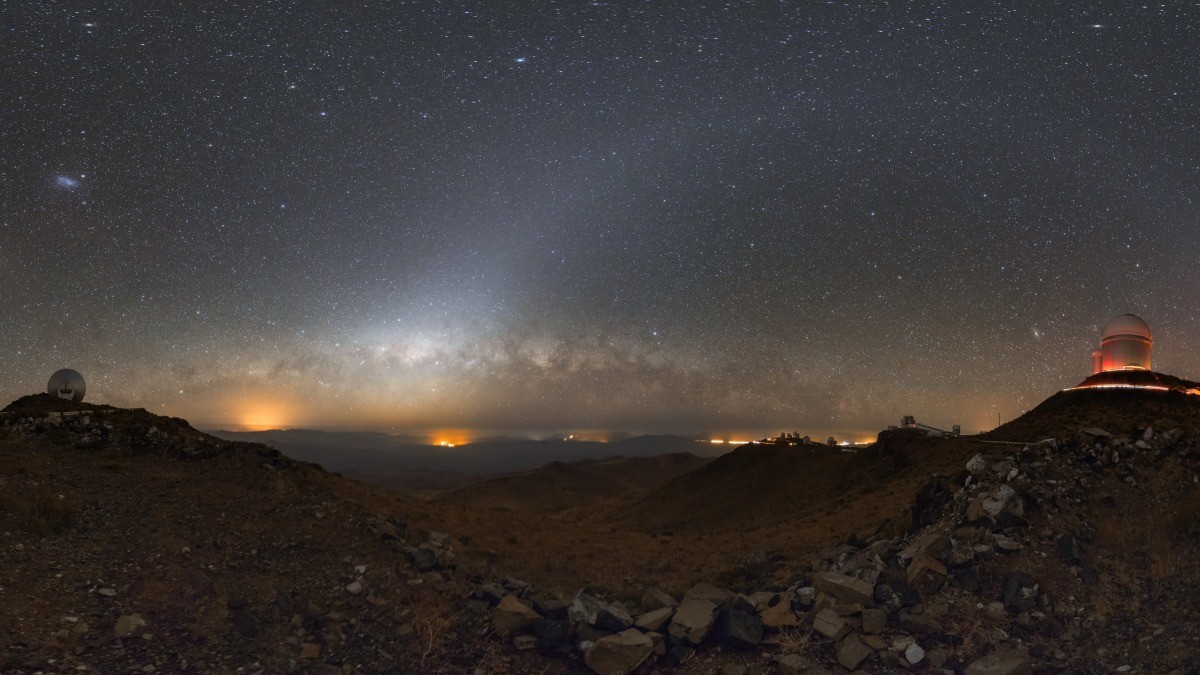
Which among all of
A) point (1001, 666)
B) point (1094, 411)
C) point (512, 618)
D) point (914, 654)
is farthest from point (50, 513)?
point (1094, 411)

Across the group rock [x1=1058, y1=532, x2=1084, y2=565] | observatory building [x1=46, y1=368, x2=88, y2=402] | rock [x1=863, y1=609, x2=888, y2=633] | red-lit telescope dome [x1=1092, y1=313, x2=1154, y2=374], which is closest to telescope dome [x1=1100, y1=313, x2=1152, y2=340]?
red-lit telescope dome [x1=1092, y1=313, x2=1154, y2=374]

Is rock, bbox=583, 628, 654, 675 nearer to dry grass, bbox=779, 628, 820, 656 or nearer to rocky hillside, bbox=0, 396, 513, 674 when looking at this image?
rocky hillside, bbox=0, 396, 513, 674

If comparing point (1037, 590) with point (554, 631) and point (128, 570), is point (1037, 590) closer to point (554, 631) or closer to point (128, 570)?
point (554, 631)

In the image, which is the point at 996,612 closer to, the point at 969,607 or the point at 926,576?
the point at 969,607

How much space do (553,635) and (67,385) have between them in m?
32.3

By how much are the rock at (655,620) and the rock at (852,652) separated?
3171mm

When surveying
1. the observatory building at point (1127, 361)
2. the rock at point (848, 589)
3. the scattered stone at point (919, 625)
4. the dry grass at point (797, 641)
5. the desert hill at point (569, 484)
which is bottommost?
the desert hill at point (569, 484)

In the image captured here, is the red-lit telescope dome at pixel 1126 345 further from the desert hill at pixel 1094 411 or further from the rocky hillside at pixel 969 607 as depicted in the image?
the rocky hillside at pixel 969 607

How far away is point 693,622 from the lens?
11.7 metres

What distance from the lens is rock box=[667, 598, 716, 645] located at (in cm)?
1153

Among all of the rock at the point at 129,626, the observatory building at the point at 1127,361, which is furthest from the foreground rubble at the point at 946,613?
the observatory building at the point at 1127,361

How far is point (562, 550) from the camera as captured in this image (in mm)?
22500

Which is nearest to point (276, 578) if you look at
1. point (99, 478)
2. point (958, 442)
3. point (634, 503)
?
point (99, 478)

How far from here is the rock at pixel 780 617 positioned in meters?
12.2
